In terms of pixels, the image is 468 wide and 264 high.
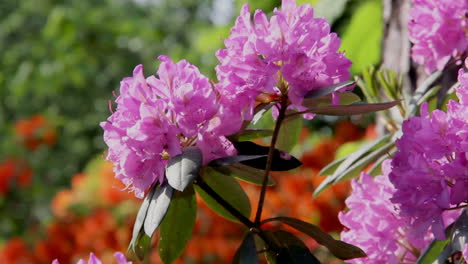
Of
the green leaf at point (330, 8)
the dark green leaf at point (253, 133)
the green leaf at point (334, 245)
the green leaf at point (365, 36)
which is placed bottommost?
the green leaf at point (334, 245)

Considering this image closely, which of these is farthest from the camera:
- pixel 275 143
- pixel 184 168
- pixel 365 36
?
pixel 365 36

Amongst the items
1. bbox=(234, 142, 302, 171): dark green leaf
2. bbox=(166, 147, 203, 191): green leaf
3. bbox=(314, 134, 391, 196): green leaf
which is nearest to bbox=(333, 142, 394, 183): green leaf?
bbox=(314, 134, 391, 196): green leaf

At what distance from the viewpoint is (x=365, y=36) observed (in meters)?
2.09

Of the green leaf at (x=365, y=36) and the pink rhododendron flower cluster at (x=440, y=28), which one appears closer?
the pink rhododendron flower cluster at (x=440, y=28)

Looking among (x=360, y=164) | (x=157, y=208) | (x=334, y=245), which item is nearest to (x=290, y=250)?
(x=334, y=245)

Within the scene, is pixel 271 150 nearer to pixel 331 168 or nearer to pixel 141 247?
pixel 141 247

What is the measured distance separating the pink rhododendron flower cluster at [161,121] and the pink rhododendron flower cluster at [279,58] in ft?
0.09

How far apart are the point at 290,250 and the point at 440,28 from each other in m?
0.37

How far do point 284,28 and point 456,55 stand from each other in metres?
0.33

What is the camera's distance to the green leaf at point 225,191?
81 cm

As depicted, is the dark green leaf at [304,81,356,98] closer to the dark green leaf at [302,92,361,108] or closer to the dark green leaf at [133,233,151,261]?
the dark green leaf at [302,92,361,108]

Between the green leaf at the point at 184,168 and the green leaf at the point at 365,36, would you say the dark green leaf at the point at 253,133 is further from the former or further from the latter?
the green leaf at the point at 365,36

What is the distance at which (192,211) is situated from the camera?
2.65 ft

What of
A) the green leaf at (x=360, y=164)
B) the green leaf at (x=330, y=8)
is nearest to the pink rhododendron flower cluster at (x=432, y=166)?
the green leaf at (x=360, y=164)
